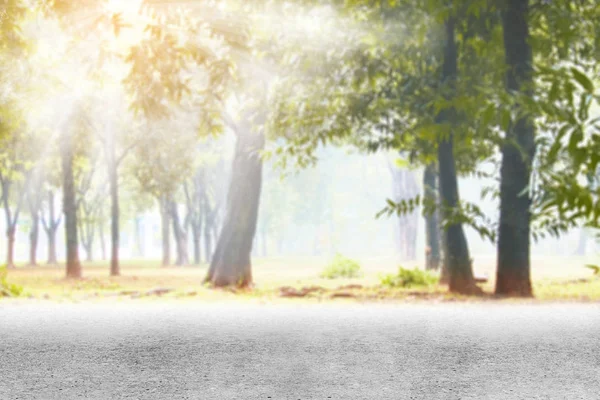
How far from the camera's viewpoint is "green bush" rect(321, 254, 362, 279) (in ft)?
84.3

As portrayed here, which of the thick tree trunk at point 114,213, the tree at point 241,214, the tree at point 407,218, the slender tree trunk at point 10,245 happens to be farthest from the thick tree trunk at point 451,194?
the tree at point 407,218

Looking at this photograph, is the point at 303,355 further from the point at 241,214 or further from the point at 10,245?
the point at 10,245

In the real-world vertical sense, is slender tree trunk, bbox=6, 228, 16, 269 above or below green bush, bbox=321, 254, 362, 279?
above

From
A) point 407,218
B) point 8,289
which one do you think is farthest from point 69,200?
point 407,218

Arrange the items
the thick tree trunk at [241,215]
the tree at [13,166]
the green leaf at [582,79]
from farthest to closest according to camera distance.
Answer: the tree at [13,166] < the thick tree trunk at [241,215] < the green leaf at [582,79]

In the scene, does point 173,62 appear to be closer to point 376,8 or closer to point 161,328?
point 161,328

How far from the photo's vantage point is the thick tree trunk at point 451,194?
13.1 meters

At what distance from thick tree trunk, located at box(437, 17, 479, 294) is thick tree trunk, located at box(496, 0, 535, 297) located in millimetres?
1275

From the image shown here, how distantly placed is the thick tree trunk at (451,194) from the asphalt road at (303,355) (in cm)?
451

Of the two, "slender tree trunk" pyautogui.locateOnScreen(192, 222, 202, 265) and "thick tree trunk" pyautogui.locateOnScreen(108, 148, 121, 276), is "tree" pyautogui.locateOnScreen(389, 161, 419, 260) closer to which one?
"slender tree trunk" pyautogui.locateOnScreen(192, 222, 202, 265)

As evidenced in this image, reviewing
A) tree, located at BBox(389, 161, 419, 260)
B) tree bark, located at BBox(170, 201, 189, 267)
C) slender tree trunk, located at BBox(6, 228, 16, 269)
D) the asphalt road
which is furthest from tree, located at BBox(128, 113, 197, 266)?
the asphalt road

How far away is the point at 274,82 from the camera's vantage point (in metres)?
14.8

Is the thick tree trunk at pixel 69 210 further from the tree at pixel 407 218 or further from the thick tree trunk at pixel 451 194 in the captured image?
the tree at pixel 407 218

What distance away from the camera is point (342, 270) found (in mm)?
25812
